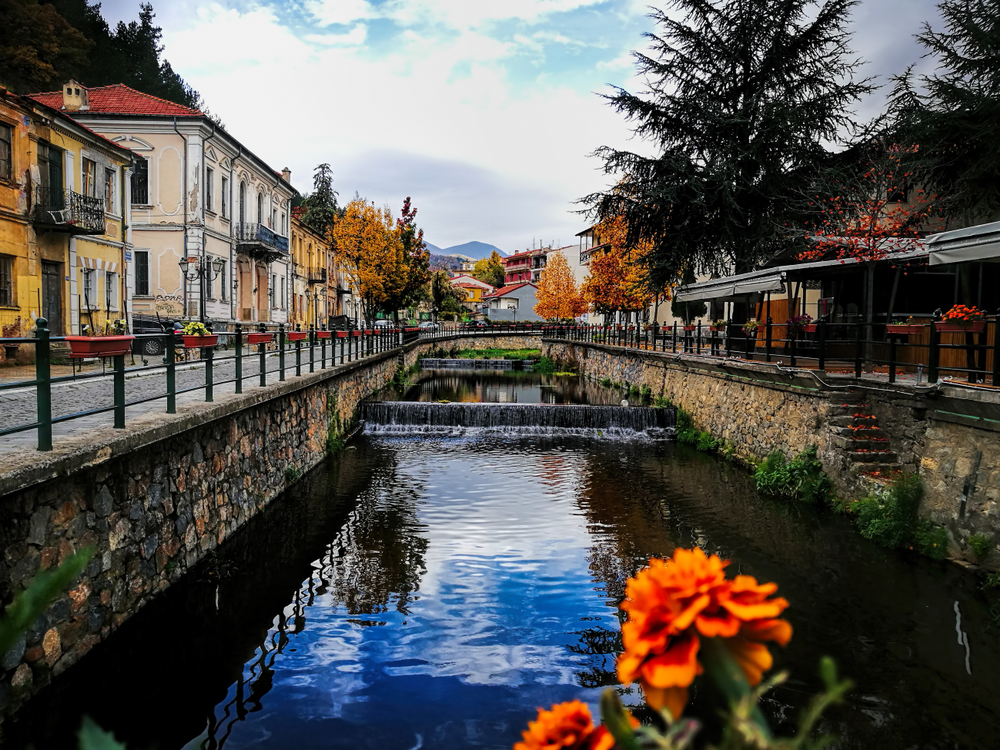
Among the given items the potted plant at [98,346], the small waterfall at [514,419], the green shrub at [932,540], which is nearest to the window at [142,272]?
the small waterfall at [514,419]

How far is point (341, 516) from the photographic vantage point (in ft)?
35.2

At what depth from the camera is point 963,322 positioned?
9406mm

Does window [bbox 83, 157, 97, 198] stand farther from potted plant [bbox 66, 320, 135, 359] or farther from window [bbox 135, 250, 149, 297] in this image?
potted plant [bbox 66, 320, 135, 359]

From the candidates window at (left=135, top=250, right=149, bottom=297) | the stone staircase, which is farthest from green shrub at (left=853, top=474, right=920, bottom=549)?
window at (left=135, top=250, right=149, bottom=297)

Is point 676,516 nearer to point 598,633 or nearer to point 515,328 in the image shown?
point 598,633

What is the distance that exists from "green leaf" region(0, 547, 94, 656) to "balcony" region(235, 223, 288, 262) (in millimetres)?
33544

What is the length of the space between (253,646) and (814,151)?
786 inches

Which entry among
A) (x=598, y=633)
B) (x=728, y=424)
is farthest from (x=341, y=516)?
(x=728, y=424)

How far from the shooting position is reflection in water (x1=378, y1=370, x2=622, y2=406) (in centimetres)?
2578

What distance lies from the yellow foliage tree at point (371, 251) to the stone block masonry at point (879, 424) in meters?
23.5

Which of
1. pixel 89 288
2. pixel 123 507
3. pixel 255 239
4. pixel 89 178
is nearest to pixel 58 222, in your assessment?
pixel 89 178

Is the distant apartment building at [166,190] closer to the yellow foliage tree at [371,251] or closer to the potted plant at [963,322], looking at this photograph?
the yellow foliage tree at [371,251]

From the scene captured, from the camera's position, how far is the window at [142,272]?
27.7 metres

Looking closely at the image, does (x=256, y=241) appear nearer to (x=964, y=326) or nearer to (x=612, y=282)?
(x=612, y=282)
